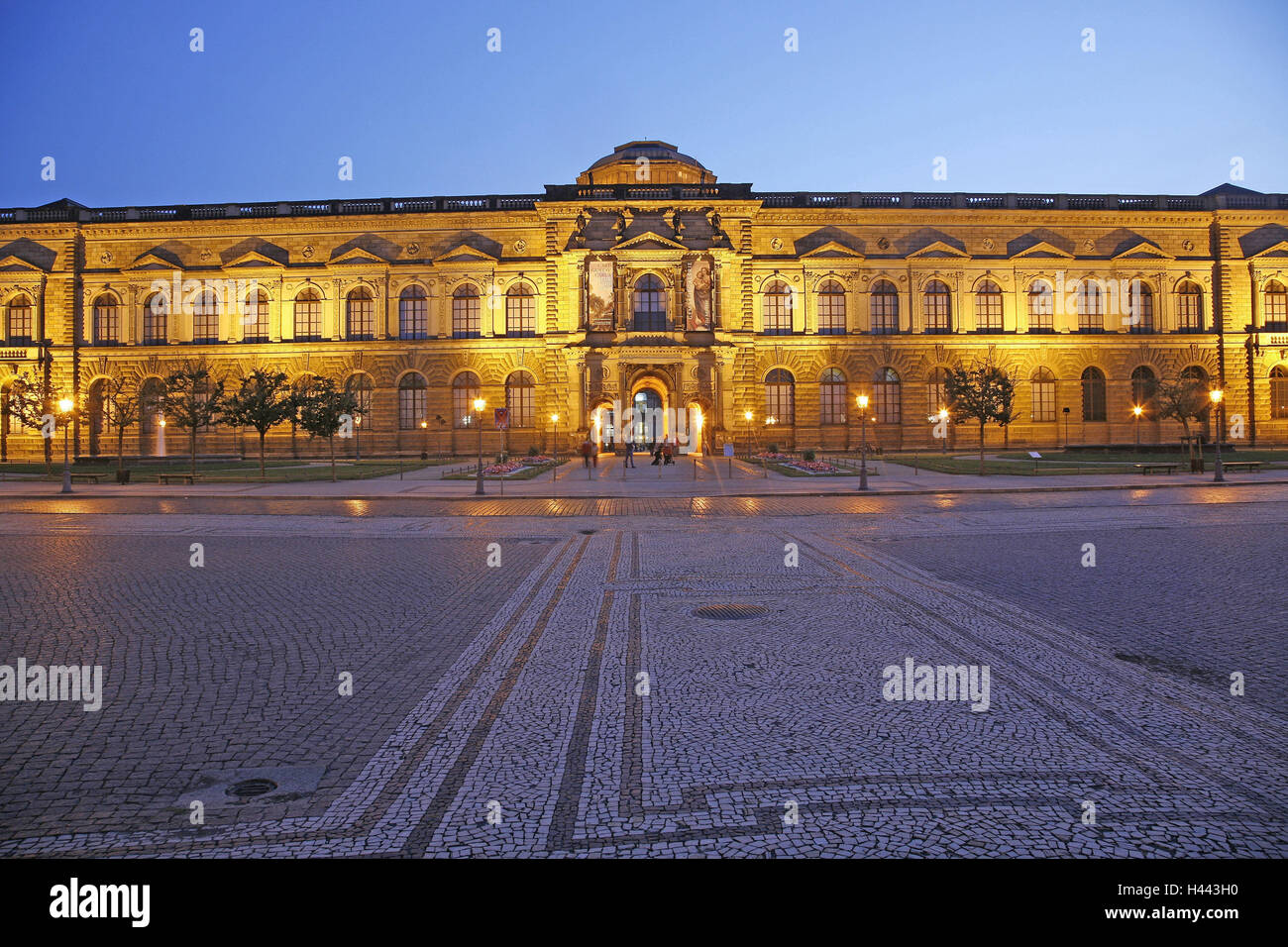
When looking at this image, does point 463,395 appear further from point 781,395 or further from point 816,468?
point 816,468

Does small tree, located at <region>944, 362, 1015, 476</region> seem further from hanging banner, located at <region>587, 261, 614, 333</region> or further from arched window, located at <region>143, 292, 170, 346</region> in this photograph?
arched window, located at <region>143, 292, 170, 346</region>

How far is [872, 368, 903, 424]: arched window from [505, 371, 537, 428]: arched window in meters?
24.2

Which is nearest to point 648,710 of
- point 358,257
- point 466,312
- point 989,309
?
point 466,312

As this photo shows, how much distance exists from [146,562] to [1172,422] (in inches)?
2670

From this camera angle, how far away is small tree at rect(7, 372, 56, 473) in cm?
4700

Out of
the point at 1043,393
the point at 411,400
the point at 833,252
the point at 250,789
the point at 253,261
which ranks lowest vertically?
the point at 250,789

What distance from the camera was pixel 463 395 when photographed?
199 feet

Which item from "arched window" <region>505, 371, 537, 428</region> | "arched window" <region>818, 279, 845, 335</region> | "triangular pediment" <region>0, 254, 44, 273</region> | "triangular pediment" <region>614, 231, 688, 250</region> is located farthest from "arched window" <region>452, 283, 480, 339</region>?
"triangular pediment" <region>0, 254, 44, 273</region>

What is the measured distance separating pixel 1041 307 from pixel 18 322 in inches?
2905

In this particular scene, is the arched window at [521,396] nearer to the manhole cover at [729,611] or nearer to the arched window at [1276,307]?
the manhole cover at [729,611]

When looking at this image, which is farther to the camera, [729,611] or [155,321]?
[155,321]

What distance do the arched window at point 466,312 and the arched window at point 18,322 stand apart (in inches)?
1212

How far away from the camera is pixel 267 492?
2934 cm

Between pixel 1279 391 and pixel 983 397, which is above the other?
pixel 1279 391
